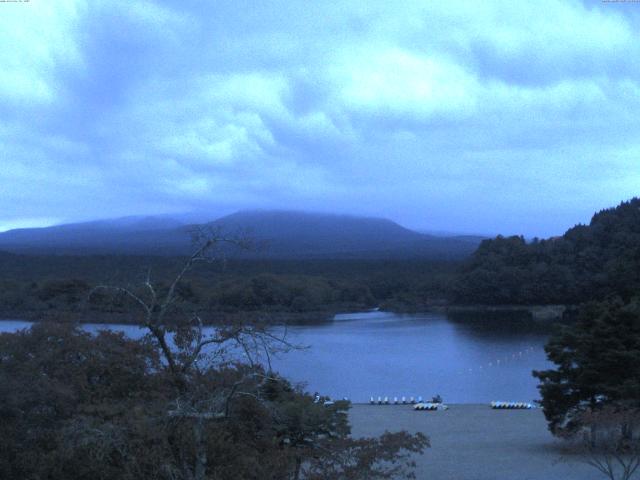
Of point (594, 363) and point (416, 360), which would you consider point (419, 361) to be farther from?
point (594, 363)

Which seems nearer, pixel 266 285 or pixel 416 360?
pixel 416 360

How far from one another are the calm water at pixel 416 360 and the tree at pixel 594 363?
520 centimetres

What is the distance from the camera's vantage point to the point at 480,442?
12.7 meters

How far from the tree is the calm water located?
520 cm

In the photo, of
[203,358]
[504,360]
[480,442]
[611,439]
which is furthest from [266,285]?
[203,358]

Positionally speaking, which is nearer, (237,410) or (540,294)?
(237,410)

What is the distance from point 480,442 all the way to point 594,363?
2416mm

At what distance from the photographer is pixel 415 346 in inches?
1195

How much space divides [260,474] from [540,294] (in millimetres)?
42070

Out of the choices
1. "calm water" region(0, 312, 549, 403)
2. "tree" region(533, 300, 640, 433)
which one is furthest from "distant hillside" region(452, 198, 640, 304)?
"tree" region(533, 300, 640, 433)

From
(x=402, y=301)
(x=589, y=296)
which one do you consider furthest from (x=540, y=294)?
(x=402, y=301)

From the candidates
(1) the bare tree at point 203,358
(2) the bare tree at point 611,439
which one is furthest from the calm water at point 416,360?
(1) the bare tree at point 203,358

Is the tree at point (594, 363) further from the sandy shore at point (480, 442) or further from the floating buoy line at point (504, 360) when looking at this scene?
the floating buoy line at point (504, 360)

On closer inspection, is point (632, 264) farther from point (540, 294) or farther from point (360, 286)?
point (360, 286)
